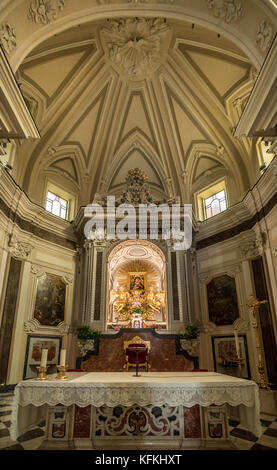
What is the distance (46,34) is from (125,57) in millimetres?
5354

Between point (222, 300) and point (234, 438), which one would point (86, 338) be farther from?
point (234, 438)

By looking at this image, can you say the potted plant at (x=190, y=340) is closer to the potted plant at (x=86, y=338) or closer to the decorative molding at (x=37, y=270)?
the potted plant at (x=86, y=338)

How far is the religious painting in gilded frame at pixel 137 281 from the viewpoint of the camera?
42.5 feet

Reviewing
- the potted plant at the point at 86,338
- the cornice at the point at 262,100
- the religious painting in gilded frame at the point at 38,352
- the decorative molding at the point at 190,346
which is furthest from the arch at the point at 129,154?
the cornice at the point at 262,100

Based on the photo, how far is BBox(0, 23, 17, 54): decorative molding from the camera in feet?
18.9

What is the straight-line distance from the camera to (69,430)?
4645 mm

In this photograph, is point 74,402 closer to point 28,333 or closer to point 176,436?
point 176,436

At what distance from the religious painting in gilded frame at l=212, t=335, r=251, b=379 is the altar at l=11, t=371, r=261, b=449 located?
5418 millimetres

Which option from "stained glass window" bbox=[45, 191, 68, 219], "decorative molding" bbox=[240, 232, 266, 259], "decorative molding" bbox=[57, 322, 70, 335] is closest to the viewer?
"decorative molding" bbox=[240, 232, 266, 259]

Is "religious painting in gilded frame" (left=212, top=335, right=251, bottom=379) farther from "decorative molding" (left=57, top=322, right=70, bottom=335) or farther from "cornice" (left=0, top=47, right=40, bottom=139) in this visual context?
"cornice" (left=0, top=47, right=40, bottom=139)

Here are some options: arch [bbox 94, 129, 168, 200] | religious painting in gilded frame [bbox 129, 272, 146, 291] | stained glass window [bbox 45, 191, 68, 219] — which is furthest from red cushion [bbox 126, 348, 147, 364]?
arch [bbox 94, 129, 168, 200]

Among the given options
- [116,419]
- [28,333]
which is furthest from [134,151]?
[116,419]
